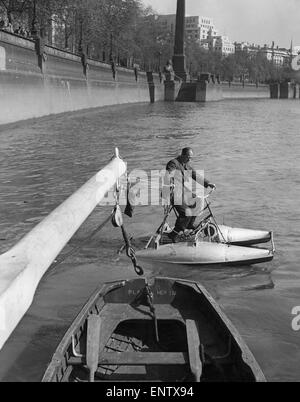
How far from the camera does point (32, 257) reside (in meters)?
3.82

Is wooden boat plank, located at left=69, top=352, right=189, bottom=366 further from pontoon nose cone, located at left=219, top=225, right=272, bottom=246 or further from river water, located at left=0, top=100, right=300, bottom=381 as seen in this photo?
pontoon nose cone, located at left=219, top=225, right=272, bottom=246

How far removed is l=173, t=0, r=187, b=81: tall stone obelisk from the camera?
89062 mm

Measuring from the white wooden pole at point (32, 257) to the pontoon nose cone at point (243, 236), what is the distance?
3.70m

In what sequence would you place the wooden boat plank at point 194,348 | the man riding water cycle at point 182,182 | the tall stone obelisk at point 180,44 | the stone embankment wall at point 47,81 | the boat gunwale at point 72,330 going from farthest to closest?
the tall stone obelisk at point 180,44 → the stone embankment wall at point 47,81 → the man riding water cycle at point 182,182 → the wooden boat plank at point 194,348 → the boat gunwale at point 72,330

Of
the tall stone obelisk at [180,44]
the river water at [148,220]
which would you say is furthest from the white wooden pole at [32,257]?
the tall stone obelisk at [180,44]

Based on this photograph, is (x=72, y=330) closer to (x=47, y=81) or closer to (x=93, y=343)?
(x=93, y=343)

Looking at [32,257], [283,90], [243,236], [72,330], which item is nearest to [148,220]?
[243,236]

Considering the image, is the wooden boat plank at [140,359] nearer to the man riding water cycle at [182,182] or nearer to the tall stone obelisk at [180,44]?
the man riding water cycle at [182,182]

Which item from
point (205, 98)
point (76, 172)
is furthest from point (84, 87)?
point (205, 98)

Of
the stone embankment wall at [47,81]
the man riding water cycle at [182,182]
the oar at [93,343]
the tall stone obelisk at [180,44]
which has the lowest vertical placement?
the oar at [93,343]

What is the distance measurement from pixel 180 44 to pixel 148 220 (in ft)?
279

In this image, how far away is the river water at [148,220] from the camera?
6.21m

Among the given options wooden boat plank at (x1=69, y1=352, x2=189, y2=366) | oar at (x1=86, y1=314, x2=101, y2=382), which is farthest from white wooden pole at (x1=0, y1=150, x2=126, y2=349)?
wooden boat plank at (x1=69, y1=352, x2=189, y2=366)
